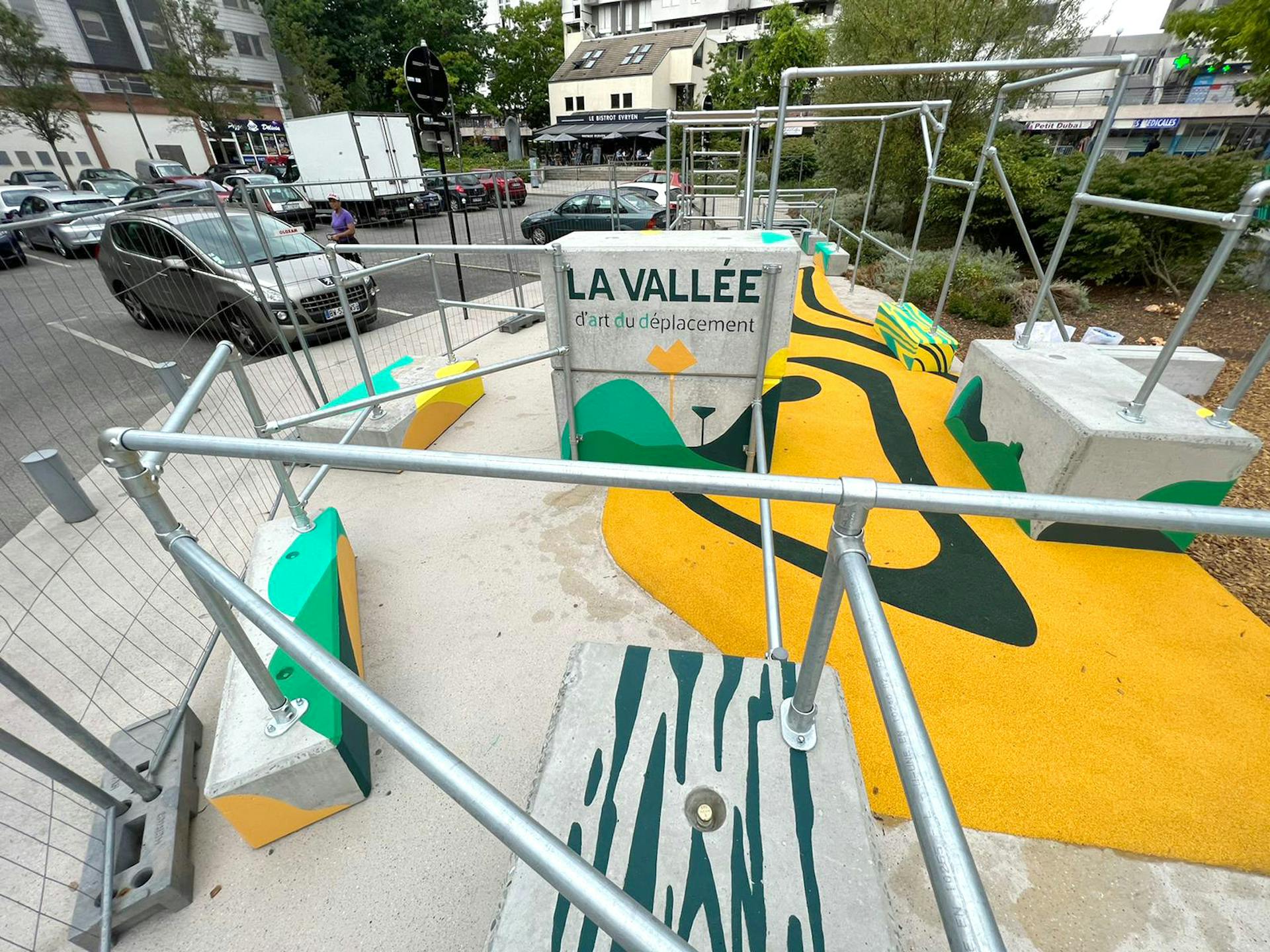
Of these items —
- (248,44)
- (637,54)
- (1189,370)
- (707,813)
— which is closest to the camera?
(707,813)

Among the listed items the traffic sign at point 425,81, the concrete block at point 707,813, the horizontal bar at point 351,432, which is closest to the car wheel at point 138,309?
the traffic sign at point 425,81

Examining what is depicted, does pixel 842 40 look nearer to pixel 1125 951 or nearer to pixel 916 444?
pixel 916 444

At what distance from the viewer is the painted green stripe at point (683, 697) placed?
69.6 inches

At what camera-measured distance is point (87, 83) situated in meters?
32.1

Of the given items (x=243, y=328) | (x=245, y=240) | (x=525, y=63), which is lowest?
(x=243, y=328)

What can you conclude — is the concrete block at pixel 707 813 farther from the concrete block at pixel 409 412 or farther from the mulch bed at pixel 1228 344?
the mulch bed at pixel 1228 344

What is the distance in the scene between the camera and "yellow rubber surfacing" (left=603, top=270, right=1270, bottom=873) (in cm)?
228

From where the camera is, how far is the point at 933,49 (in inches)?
455

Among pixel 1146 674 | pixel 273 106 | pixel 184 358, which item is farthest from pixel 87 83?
pixel 1146 674

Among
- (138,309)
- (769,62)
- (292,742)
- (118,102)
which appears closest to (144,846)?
(292,742)

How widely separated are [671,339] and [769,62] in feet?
116

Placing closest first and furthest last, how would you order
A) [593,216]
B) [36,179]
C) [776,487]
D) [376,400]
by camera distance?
[776,487], [376,400], [593,216], [36,179]

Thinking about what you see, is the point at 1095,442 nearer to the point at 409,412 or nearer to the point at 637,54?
the point at 409,412

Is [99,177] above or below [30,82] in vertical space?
below
